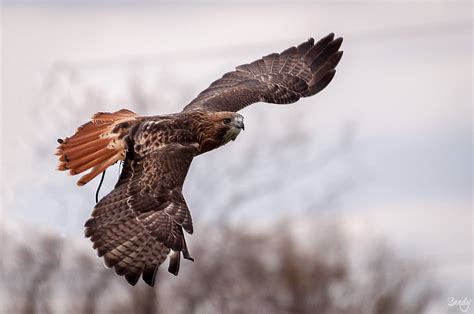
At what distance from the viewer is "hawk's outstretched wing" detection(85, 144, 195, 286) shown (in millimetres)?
20594

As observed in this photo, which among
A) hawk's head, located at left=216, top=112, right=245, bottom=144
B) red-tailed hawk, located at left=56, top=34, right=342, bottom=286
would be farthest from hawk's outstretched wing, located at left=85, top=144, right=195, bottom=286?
hawk's head, located at left=216, top=112, right=245, bottom=144

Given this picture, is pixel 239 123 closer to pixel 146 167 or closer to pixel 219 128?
pixel 219 128

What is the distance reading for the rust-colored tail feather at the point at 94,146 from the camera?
70.3ft

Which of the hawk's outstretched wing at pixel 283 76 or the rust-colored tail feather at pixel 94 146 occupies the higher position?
the hawk's outstretched wing at pixel 283 76

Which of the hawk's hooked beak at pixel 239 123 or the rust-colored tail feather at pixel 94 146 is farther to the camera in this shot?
→ the hawk's hooked beak at pixel 239 123

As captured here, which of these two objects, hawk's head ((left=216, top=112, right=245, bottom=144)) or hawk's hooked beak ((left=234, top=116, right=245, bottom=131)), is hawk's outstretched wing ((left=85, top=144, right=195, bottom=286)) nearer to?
hawk's head ((left=216, top=112, right=245, bottom=144))

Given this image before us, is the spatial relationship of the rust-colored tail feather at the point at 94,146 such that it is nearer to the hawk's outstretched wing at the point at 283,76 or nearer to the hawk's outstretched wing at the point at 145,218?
the hawk's outstretched wing at the point at 145,218

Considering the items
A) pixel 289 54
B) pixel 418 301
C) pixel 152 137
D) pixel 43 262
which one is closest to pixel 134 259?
pixel 152 137

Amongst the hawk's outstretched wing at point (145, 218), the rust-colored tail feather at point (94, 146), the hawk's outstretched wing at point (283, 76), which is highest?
the hawk's outstretched wing at point (283, 76)

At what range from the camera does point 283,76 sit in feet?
81.1

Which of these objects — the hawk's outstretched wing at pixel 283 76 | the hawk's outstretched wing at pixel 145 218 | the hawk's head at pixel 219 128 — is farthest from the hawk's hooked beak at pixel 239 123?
the hawk's outstretched wing at pixel 283 76

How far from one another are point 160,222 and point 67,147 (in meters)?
1.43

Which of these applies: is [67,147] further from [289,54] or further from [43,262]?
[43,262]

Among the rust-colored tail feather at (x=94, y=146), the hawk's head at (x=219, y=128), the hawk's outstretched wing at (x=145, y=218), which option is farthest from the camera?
the hawk's head at (x=219, y=128)
